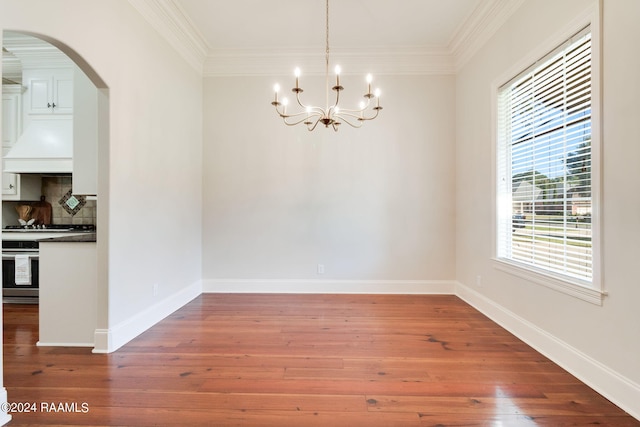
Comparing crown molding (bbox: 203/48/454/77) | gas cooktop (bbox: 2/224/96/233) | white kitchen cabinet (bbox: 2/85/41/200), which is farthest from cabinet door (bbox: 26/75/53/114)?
crown molding (bbox: 203/48/454/77)

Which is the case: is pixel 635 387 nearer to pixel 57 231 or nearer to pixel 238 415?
pixel 238 415

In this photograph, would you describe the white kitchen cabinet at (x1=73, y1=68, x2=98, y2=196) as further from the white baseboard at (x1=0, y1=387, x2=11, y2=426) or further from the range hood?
the range hood

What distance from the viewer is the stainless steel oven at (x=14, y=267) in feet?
12.1

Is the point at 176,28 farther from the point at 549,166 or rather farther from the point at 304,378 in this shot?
the point at 549,166

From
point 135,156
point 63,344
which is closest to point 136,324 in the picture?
point 63,344

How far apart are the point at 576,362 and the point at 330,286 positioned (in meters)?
2.66

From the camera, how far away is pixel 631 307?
1.76 meters

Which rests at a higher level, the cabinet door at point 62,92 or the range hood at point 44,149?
the cabinet door at point 62,92

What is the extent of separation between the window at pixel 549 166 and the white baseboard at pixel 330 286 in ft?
4.09

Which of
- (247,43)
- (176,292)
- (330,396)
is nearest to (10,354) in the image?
(176,292)

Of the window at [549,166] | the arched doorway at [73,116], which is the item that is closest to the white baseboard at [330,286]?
the window at [549,166]

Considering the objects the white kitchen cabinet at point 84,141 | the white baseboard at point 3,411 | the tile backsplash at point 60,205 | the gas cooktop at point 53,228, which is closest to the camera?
the white baseboard at point 3,411

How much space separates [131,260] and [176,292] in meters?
0.99

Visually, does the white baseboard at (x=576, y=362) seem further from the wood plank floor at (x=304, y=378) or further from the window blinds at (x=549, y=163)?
the window blinds at (x=549, y=163)
